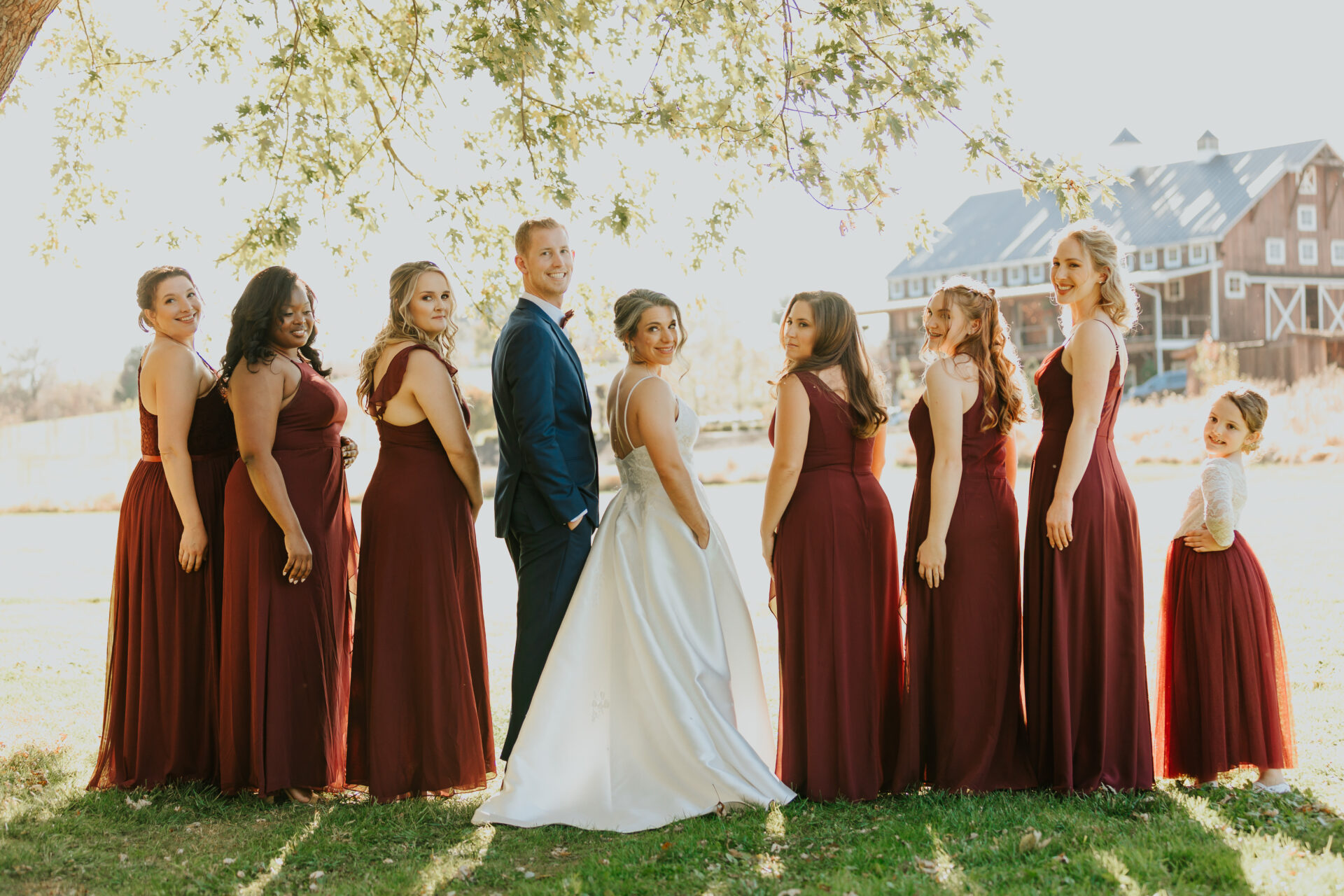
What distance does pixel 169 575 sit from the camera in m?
5.47

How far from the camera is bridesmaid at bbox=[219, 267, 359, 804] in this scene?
521 cm

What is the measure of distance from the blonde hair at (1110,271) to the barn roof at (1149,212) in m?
38.5

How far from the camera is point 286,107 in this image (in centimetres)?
820

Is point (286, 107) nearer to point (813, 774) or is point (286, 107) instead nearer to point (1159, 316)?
point (813, 774)

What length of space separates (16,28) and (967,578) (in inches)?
193

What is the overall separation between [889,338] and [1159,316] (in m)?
12.5

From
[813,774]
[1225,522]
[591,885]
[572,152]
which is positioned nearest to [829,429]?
[813,774]

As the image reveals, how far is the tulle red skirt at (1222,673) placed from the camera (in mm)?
5125

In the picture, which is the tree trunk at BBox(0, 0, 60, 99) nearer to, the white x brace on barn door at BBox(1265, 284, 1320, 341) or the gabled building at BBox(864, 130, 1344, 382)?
the gabled building at BBox(864, 130, 1344, 382)

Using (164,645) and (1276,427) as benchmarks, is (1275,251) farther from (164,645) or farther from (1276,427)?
(164,645)

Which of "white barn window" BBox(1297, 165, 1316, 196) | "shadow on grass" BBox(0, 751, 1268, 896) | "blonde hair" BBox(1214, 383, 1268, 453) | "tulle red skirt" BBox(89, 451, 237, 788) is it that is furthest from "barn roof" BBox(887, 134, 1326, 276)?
"shadow on grass" BBox(0, 751, 1268, 896)

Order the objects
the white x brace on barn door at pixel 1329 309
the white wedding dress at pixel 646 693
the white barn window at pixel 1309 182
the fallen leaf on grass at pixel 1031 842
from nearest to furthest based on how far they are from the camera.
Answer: the fallen leaf on grass at pixel 1031 842, the white wedding dress at pixel 646 693, the white barn window at pixel 1309 182, the white x brace on barn door at pixel 1329 309

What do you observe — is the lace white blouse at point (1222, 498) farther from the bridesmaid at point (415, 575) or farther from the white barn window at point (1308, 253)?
the white barn window at point (1308, 253)

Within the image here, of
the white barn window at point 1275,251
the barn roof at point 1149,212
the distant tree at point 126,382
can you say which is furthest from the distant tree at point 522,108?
the white barn window at point 1275,251
